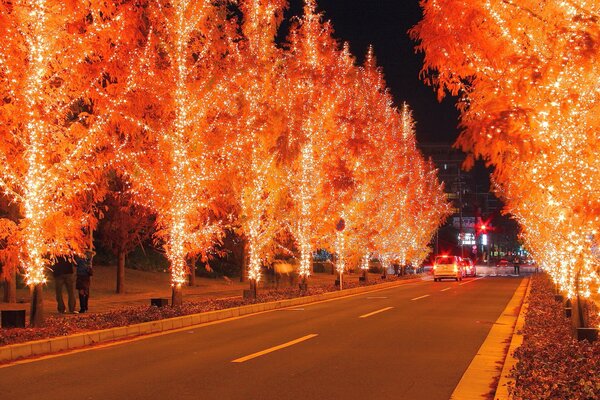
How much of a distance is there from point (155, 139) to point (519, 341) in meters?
10.4

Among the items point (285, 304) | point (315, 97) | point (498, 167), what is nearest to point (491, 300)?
point (285, 304)

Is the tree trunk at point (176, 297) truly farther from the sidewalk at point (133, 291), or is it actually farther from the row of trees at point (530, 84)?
the row of trees at point (530, 84)

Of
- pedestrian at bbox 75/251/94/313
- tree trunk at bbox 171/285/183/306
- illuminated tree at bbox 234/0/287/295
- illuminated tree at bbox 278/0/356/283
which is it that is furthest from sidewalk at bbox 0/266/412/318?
illuminated tree at bbox 278/0/356/283

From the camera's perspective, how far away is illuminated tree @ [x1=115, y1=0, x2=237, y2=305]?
16.2 metres

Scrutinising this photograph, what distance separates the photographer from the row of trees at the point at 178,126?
1211cm

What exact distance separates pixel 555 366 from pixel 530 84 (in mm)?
3753

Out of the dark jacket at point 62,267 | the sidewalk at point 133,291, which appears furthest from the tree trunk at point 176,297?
the dark jacket at point 62,267

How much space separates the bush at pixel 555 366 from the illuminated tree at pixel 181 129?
878 cm

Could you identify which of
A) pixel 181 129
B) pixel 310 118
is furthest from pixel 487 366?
pixel 310 118

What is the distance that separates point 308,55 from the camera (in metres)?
25.5

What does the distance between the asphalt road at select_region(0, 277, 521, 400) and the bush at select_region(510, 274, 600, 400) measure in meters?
0.96

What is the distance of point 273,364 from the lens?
9.44 m

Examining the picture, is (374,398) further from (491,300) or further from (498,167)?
(491,300)

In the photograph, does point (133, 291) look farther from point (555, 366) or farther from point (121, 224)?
point (555, 366)
